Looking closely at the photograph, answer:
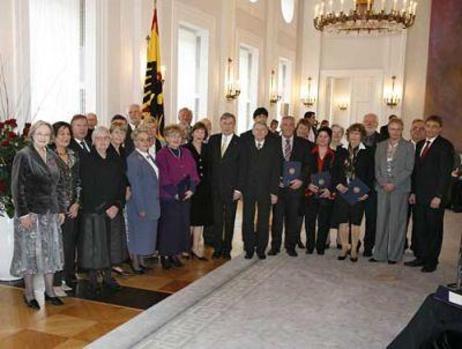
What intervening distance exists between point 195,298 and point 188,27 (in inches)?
242

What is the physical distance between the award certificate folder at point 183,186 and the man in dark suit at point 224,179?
1.58ft

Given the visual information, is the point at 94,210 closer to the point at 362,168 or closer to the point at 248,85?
the point at 362,168

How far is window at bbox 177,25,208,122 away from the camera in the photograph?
952 centimetres

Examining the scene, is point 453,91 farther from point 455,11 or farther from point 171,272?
point 171,272

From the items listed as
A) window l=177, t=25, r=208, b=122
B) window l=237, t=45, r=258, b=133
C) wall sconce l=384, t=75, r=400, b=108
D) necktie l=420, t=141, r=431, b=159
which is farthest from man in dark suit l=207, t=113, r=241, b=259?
wall sconce l=384, t=75, r=400, b=108

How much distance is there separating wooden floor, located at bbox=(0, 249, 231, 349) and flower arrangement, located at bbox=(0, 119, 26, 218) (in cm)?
88

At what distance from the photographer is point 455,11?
12.5 meters

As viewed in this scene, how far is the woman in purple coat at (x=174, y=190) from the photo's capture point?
548cm

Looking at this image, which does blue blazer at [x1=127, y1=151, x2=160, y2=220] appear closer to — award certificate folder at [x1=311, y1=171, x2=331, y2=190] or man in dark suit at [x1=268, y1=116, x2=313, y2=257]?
man in dark suit at [x1=268, y1=116, x2=313, y2=257]

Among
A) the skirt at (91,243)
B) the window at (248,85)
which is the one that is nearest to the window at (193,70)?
the window at (248,85)

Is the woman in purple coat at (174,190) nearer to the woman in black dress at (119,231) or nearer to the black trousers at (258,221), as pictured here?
the woman in black dress at (119,231)

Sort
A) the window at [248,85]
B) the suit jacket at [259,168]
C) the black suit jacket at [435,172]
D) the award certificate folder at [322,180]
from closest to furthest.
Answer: the black suit jacket at [435,172] < the suit jacket at [259,168] < the award certificate folder at [322,180] < the window at [248,85]

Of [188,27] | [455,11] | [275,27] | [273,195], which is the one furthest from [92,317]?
[455,11]

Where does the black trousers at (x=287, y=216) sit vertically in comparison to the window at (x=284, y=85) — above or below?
below
